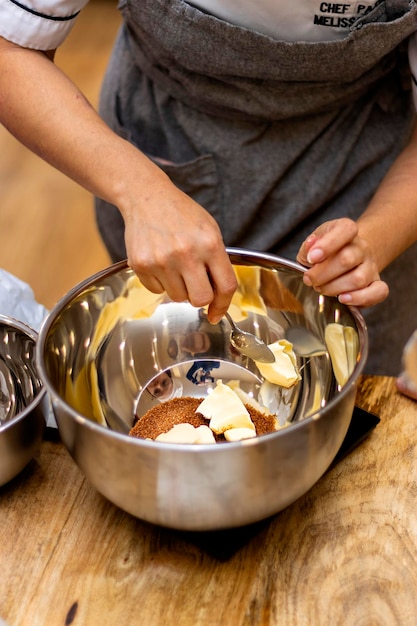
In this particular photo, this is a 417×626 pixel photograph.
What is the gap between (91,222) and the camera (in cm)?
238

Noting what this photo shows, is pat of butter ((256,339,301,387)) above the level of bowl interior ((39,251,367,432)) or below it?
below

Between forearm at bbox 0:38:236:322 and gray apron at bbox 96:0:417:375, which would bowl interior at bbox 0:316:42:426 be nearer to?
forearm at bbox 0:38:236:322

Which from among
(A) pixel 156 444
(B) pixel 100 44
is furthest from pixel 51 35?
(B) pixel 100 44

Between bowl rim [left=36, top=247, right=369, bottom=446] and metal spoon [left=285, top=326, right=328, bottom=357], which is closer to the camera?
bowl rim [left=36, top=247, right=369, bottom=446]

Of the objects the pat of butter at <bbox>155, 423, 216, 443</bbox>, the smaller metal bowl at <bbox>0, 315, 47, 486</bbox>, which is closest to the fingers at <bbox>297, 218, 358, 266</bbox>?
the pat of butter at <bbox>155, 423, 216, 443</bbox>

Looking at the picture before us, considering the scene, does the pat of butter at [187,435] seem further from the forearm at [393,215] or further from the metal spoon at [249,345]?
the forearm at [393,215]

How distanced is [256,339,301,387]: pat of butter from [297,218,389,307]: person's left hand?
10cm

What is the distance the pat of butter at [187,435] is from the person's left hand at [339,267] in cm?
21

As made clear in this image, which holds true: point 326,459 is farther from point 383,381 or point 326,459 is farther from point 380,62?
point 380,62

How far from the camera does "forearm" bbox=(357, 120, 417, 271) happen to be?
94 cm

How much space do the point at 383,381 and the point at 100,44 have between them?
272cm

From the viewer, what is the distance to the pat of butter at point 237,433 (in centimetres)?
80

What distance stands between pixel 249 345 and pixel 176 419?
154 millimetres

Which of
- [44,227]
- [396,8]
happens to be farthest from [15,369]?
[44,227]
